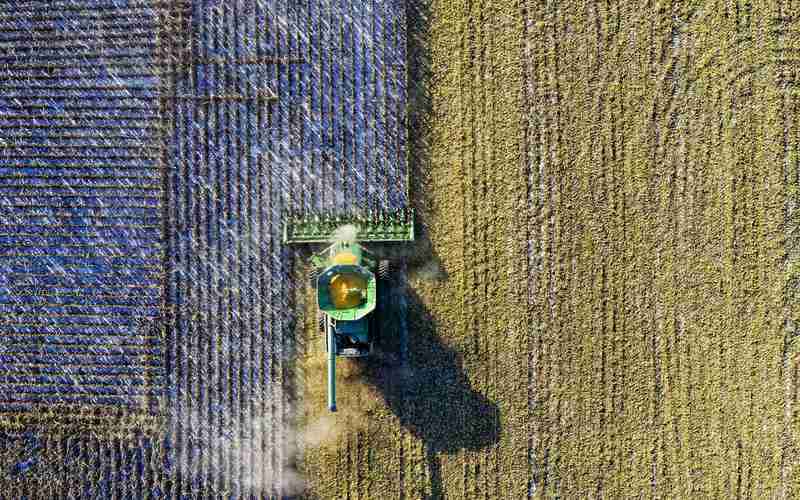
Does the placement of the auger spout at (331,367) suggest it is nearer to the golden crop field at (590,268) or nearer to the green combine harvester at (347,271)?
the green combine harvester at (347,271)

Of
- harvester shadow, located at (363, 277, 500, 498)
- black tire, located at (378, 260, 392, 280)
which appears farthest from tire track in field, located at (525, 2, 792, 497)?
black tire, located at (378, 260, 392, 280)

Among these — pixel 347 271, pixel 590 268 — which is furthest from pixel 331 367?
pixel 590 268

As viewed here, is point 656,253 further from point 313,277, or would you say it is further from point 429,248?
point 313,277

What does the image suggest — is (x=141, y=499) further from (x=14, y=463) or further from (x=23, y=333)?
(x=23, y=333)

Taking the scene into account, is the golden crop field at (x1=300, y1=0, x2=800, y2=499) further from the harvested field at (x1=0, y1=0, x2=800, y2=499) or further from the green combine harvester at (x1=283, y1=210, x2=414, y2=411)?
the green combine harvester at (x1=283, y1=210, x2=414, y2=411)

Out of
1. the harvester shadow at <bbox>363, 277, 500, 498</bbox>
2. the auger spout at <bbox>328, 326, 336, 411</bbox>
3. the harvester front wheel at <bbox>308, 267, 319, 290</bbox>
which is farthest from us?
the harvester shadow at <bbox>363, 277, 500, 498</bbox>

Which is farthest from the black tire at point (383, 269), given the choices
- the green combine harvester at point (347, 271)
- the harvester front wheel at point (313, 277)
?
the harvester front wheel at point (313, 277)

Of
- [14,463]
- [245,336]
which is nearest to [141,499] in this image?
[14,463]
